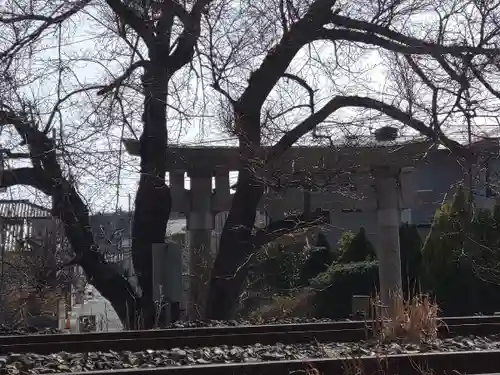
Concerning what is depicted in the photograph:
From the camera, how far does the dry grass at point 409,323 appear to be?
7.51 m

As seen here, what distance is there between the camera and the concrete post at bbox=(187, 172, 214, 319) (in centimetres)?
1538

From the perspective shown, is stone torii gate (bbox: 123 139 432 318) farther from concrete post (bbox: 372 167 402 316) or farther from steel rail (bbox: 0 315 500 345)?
steel rail (bbox: 0 315 500 345)

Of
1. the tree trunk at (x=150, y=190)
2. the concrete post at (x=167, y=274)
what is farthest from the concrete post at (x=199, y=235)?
the concrete post at (x=167, y=274)

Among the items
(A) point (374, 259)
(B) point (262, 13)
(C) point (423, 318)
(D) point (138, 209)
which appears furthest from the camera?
(A) point (374, 259)

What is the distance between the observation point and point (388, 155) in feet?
44.5

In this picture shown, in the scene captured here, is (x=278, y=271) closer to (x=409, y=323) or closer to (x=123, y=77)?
(x=123, y=77)

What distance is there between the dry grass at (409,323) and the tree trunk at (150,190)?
580 centimetres

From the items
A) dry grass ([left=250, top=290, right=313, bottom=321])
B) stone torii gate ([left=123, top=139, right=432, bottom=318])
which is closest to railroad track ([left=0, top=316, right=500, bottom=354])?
stone torii gate ([left=123, top=139, right=432, bottom=318])

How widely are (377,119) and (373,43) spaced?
1.39 meters

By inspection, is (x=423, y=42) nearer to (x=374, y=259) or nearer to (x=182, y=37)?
(x=182, y=37)

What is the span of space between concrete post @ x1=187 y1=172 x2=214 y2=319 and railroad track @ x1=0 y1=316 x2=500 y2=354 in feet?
20.3

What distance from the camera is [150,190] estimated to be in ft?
44.9

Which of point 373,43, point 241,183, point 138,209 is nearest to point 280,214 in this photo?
point 241,183

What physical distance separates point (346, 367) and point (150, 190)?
8417mm
